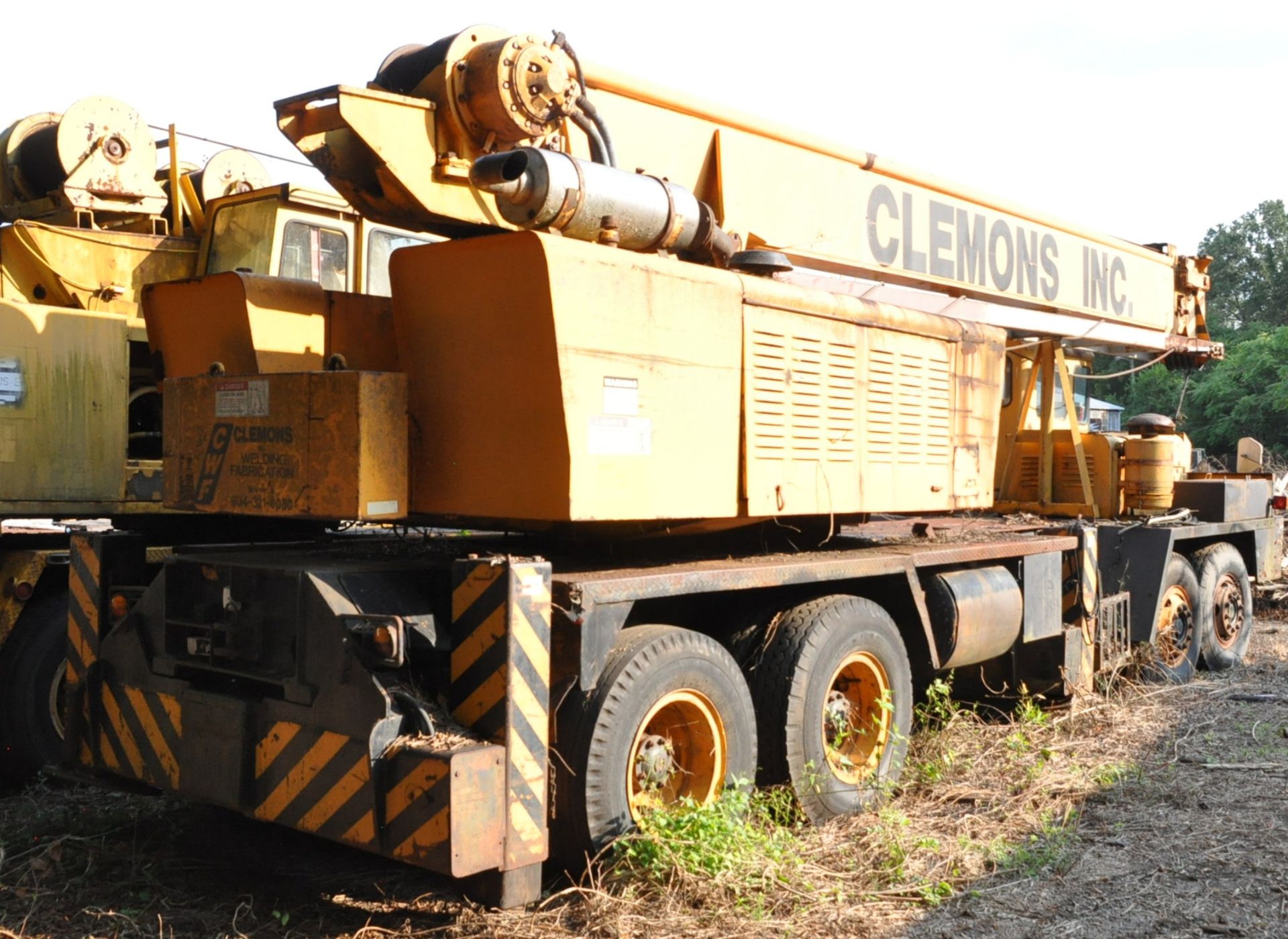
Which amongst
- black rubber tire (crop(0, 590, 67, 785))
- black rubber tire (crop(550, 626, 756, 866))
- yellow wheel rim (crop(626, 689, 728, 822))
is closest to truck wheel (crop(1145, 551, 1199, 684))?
yellow wheel rim (crop(626, 689, 728, 822))

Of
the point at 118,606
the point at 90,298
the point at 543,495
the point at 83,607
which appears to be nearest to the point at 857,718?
the point at 543,495

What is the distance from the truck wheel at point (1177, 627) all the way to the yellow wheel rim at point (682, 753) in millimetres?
5192

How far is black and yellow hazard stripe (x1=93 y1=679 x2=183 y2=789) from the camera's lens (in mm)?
4852

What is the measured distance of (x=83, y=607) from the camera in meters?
5.44

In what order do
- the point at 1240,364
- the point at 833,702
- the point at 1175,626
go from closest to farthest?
the point at 833,702, the point at 1175,626, the point at 1240,364

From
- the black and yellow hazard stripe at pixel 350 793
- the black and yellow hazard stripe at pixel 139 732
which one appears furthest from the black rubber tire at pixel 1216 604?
the black and yellow hazard stripe at pixel 139 732

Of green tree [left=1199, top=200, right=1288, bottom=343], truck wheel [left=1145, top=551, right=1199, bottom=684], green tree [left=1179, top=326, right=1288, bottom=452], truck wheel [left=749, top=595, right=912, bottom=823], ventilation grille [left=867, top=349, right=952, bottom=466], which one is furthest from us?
green tree [left=1199, top=200, right=1288, bottom=343]

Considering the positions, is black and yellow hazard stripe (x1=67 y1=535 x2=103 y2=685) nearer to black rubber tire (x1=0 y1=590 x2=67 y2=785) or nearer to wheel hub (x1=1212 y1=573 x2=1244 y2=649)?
black rubber tire (x1=0 y1=590 x2=67 y2=785)

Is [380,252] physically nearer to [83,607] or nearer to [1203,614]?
[83,607]

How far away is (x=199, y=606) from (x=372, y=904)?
4.37 ft

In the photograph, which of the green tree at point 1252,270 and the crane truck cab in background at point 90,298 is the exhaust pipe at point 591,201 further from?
the green tree at point 1252,270

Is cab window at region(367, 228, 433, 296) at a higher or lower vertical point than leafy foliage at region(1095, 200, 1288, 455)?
lower

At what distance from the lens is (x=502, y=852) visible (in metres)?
4.17

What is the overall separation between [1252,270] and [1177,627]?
179 feet
